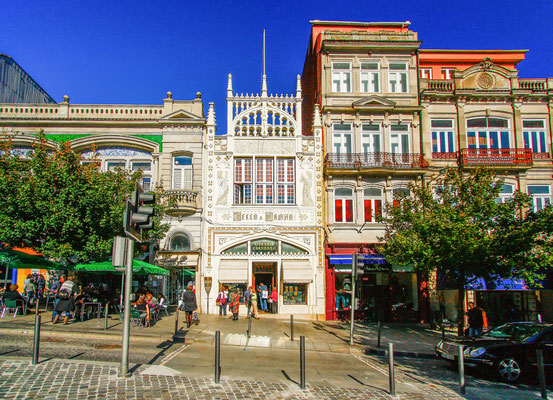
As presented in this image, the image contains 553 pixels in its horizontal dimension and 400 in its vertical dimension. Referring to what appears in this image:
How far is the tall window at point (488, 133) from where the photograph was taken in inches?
1001

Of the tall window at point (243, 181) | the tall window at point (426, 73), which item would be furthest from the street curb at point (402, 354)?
the tall window at point (426, 73)

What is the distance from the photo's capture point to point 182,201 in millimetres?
22984

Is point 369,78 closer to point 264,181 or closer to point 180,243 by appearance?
point 264,181

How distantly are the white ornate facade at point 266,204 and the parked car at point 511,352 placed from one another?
11.5m

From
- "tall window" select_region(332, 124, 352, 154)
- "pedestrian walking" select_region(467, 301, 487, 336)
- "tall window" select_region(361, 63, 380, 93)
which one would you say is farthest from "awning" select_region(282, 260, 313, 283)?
"tall window" select_region(361, 63, 380, 93)

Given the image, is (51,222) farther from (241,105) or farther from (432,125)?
(432,125)

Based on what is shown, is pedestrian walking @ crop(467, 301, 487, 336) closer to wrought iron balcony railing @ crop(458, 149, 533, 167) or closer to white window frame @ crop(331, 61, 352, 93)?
wrought iron balcony railing @ crop(458, 149, 533, 167)

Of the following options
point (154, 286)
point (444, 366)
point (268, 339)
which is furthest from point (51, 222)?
point (444, 366)

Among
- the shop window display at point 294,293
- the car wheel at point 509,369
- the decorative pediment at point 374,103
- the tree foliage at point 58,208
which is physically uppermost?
the decorative pediment at point 374,103

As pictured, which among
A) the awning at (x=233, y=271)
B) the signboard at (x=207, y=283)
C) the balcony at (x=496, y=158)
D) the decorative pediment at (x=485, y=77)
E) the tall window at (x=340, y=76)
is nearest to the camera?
the signboard at (x=207, y=283)

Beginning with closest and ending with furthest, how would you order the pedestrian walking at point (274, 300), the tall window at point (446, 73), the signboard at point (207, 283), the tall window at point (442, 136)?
the pedestrian walking at point (274, 300) < the signboard at point (207, 283) < the tall window at point (442, 136) < the tall window at point (446, 73)

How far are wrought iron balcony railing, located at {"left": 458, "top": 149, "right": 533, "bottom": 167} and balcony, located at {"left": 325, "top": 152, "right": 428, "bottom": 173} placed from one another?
2483 millimetres

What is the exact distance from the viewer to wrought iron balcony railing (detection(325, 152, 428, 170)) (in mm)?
24203

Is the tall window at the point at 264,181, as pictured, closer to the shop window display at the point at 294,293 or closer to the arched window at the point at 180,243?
the arched window at the point at 180,243
